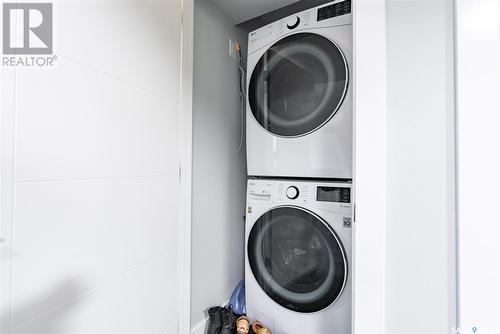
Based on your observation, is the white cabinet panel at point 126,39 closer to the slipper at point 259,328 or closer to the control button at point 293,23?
the control button at point 293,23

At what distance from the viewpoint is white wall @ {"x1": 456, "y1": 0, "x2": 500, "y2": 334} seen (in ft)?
2.52

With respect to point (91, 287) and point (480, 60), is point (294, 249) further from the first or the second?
point (480, 60)

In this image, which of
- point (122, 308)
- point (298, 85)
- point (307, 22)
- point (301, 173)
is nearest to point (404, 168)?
point (301, 173)

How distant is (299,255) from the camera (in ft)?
3.96

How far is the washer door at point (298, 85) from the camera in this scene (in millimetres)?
1114

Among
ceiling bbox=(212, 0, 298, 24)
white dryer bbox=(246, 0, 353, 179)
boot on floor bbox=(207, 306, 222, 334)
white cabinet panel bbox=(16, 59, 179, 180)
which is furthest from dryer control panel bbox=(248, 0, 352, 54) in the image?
boot on floor bbox=(207, 306, 222, 334)

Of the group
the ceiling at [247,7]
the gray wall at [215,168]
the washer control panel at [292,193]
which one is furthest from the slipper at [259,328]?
the ceiling at [247,7]

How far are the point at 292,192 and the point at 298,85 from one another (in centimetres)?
57

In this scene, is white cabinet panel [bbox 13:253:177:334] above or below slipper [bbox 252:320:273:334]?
above

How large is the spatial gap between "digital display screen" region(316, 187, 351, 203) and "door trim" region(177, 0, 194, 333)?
65 centimetres

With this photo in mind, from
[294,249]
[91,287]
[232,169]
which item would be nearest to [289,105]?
[232,169]

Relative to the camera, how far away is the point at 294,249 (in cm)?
122

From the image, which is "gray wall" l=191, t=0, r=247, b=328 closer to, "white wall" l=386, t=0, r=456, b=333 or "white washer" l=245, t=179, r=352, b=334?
"white washer" l=245, t=179, r=352, b=334

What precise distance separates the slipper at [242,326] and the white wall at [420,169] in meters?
0.68
